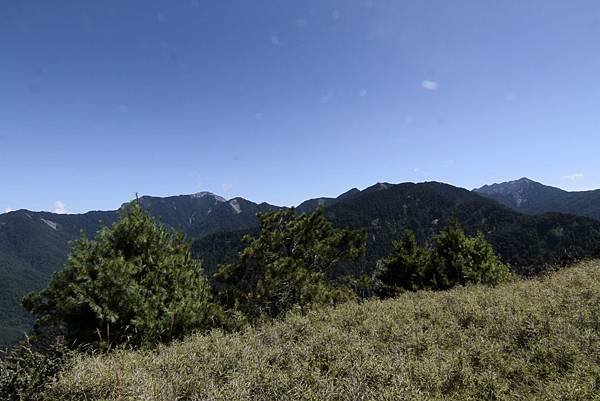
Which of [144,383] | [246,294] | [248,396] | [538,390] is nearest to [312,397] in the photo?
[248,396]

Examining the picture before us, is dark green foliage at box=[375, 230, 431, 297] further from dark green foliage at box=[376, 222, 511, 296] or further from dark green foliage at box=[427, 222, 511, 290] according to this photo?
dark green foliage at box=[427, 222, 511, 290]

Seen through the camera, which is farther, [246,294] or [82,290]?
[246,294]

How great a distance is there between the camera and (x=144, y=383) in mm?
5207

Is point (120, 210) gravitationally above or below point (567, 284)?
above

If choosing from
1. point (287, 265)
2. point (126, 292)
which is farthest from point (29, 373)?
point (287, 265)

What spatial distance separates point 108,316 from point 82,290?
3.50 feet

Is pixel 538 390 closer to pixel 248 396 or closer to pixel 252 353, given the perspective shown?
pixel 248 396

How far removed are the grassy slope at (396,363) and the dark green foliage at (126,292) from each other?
3256 millimetres

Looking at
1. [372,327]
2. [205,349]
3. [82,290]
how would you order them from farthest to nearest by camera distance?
1. [82,290]
2. [372,327]
3. [205,349]

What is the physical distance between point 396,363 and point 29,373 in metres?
5.57

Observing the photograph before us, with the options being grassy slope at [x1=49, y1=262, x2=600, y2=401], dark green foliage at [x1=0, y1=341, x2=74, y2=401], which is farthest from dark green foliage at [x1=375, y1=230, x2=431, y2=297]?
dark green foliage at [x1=0, y1=341, x2=74, y2=401]

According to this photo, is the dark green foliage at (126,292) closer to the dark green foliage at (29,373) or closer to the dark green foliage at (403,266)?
the dark green foliage at (29,373)

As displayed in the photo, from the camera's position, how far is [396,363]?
219 inches

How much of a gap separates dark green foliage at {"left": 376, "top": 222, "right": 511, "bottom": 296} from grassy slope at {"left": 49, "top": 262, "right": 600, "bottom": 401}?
16.8 m
